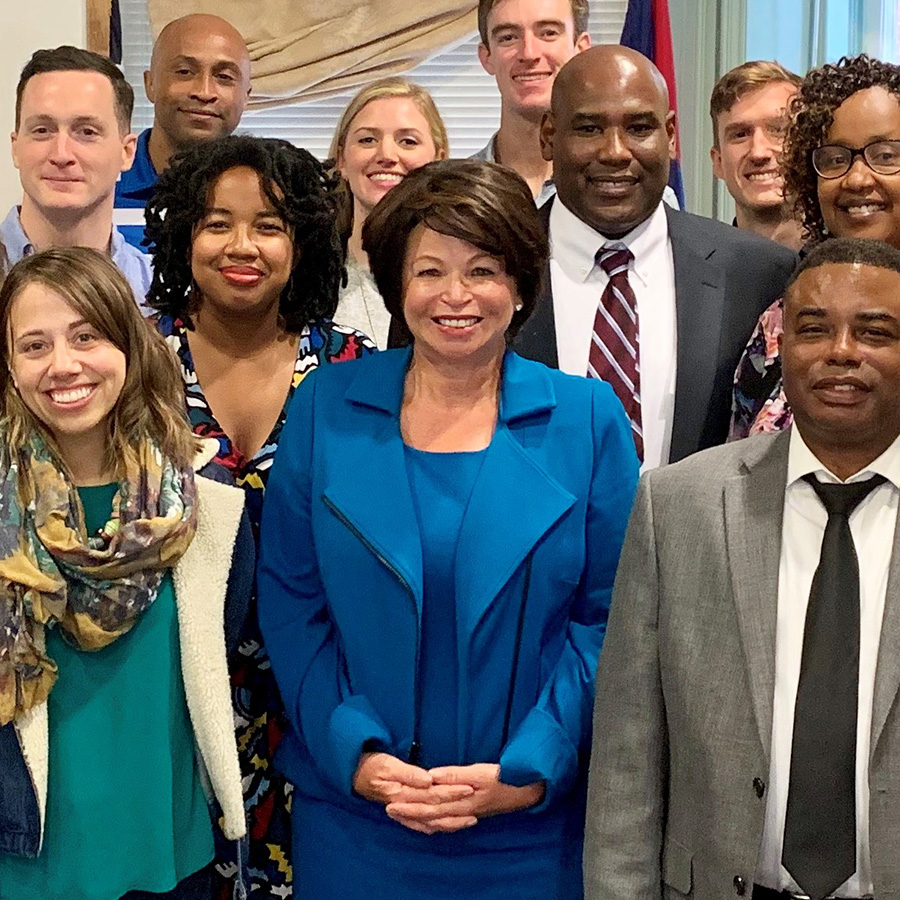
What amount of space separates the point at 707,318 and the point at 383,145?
991 mm

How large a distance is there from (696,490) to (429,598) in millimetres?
443

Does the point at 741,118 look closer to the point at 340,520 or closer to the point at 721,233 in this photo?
the point at 721,233

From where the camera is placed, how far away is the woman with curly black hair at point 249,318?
95.4 inches

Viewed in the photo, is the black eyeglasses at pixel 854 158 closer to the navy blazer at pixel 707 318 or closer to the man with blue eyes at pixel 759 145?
the navy blazer at pixel 707 318

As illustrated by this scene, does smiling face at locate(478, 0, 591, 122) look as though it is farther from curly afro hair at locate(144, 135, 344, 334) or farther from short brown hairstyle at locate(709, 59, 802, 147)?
curly afro hair at locate(144, 135, 344, 334)

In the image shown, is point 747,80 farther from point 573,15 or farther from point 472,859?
point 472,859

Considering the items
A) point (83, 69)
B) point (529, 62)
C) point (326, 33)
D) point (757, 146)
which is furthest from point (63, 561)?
point (326, 33)

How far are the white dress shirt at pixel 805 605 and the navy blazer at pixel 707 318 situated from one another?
2.60 ft

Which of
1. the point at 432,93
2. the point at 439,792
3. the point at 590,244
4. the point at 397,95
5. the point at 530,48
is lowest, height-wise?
the point at 439,792

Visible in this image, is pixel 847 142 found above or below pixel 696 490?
above

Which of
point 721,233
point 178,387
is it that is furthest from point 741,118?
point 178,387

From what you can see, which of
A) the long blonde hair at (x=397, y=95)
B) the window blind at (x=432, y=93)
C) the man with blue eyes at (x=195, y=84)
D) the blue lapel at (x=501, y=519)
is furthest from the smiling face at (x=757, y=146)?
the window blind at (x=432, y=93)

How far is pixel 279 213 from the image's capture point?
246 cm

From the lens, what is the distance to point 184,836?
212 centimetres
